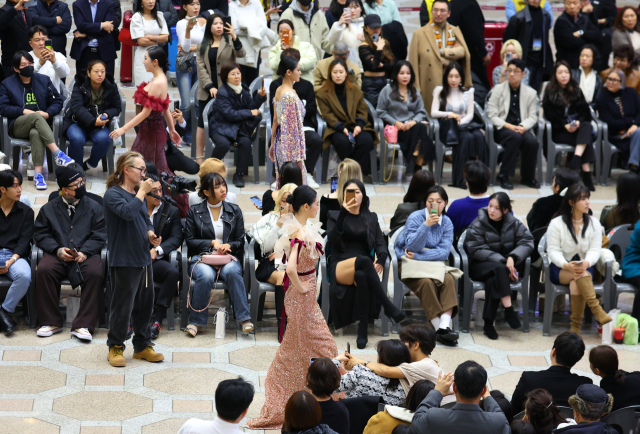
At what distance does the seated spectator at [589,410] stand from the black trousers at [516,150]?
5970 mm

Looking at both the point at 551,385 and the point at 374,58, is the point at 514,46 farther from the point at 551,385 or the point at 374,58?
the point at 551,385

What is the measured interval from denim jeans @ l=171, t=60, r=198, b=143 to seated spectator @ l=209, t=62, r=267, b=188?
2.47ft

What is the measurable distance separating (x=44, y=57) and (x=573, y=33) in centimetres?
660

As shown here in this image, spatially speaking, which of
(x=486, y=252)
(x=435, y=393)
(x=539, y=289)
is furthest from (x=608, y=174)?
(x=435, y=393)

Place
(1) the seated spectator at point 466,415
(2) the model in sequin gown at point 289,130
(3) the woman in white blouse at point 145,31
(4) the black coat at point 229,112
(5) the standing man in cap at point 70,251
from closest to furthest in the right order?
1. (1) the seated spectator at point 466,415
2. (5) the standing man in cap at point 70,251
3. (2) the model in sequin gown at point 289,130
4. (4) the black coat at point 229,112
5. (3) the woman in white blouse at point 145,31

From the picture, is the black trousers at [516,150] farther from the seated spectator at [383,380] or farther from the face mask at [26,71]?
the seated spectator at [383,380]

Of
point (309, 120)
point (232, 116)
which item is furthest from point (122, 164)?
point (309, 120)

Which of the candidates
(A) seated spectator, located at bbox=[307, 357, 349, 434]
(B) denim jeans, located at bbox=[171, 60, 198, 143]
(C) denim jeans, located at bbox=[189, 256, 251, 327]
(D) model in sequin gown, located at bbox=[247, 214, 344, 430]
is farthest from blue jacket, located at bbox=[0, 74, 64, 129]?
(A) seated spectator, located at bbox=[307, 357, 349, 434]

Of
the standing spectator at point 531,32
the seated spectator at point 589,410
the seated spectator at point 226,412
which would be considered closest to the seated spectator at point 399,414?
the seated spectator at point 589,410

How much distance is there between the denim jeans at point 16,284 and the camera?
7.62 metres

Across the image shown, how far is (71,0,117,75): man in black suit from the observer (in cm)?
1136

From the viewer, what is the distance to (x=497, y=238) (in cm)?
816

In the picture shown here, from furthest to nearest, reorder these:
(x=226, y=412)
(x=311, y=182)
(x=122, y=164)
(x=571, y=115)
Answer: (x=571, y=115) < (x=311, y=182) < (x=122, y=164) < (x=226, y=412)

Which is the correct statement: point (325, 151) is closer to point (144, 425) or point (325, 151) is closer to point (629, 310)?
point (629, 310)
